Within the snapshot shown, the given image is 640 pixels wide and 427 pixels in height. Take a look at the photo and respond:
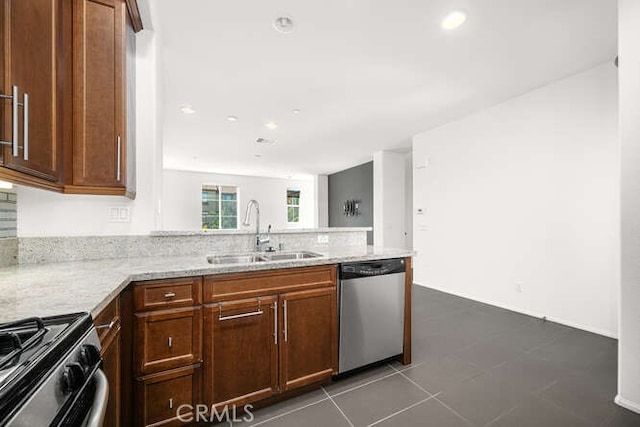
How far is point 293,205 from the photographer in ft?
34.1

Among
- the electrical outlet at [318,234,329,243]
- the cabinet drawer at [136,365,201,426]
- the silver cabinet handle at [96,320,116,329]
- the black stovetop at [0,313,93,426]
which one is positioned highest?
the electrical outlet at [318,234,329,243]

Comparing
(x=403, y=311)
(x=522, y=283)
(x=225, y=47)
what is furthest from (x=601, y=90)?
(x=225, y=47)

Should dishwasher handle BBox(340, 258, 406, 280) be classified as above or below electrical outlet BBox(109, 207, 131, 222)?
below

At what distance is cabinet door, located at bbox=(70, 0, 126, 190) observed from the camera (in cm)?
146

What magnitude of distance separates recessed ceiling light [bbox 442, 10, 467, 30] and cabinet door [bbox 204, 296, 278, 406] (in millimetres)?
2398

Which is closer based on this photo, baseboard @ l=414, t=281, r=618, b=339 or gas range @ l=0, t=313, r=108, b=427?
Answer: gas range @ l=0, t=313, r=108, b=427

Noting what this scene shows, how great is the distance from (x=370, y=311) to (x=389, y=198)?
14.6 ft

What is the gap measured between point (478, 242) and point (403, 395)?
2.80 meters

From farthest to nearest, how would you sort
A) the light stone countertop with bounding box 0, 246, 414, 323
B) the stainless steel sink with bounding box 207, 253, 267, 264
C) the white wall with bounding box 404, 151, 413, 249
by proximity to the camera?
1. the white wall with bounding box 404, 151, 413, 249
2. the stainless steel sink with bounding box 207, 253, 267, 264
3. the light stone countertop with bounding box 0, 246, 414, 323

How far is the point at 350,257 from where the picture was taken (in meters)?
1.92

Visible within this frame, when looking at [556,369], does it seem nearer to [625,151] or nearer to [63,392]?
[625,151]

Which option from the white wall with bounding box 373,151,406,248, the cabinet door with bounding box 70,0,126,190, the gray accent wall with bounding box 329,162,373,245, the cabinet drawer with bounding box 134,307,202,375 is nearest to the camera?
the cabinet drawer with bounding box 134,307,202,375

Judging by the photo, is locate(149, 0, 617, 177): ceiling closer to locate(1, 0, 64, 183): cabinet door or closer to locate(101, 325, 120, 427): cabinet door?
locate(1, 0, 64, 183): cabinet door

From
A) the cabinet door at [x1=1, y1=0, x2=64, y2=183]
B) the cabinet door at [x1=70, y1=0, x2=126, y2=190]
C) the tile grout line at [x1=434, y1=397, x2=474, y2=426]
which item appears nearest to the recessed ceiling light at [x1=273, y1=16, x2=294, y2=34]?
the cabinet door at [x1=70, y1=0, x2=126, y2=190]
